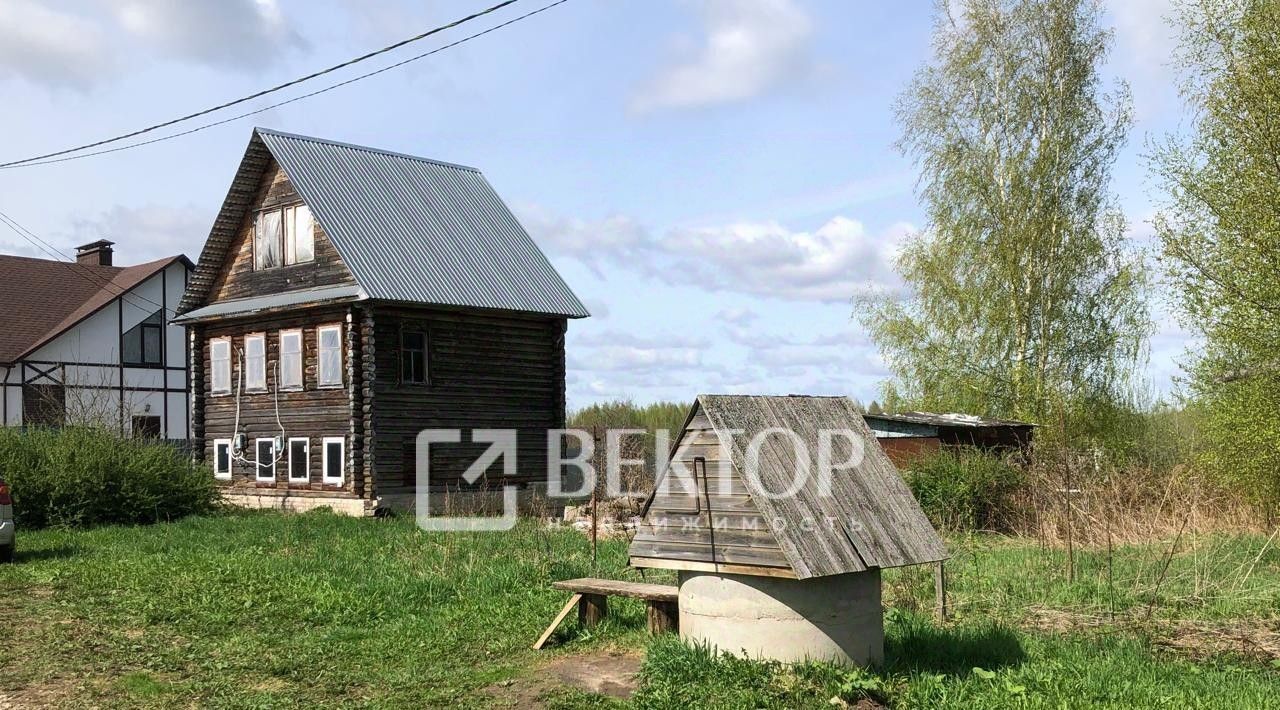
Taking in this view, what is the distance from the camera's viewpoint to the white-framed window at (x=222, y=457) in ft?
96.0

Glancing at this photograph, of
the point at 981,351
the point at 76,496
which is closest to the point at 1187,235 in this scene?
the point at 981,351

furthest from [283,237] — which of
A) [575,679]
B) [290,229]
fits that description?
[575,679]

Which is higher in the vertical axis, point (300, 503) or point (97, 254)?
point (97, 254)

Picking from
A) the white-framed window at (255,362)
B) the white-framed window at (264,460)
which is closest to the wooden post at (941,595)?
the white-framed window at (264,460)

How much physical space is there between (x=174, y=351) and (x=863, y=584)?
34852 millimetres

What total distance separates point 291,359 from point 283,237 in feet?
9.74

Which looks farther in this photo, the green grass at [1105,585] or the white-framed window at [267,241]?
the white-framed window at [267,241]

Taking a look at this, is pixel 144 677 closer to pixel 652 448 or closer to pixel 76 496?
pixel 76 496

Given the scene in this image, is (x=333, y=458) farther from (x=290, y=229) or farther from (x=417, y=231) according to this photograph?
(x=417, y=231)

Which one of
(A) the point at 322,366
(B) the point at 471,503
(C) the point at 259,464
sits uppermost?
(A) the point at 322,366

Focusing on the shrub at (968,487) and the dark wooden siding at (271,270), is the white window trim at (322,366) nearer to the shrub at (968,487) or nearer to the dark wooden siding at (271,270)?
the dark wooden siding at (271,270)

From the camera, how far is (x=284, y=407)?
90.7 feet

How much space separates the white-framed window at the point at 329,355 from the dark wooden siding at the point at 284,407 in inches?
6.5

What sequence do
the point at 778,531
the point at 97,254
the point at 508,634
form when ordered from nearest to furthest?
the point at 778,531 → the point at 508,634 → the point at 97,254
